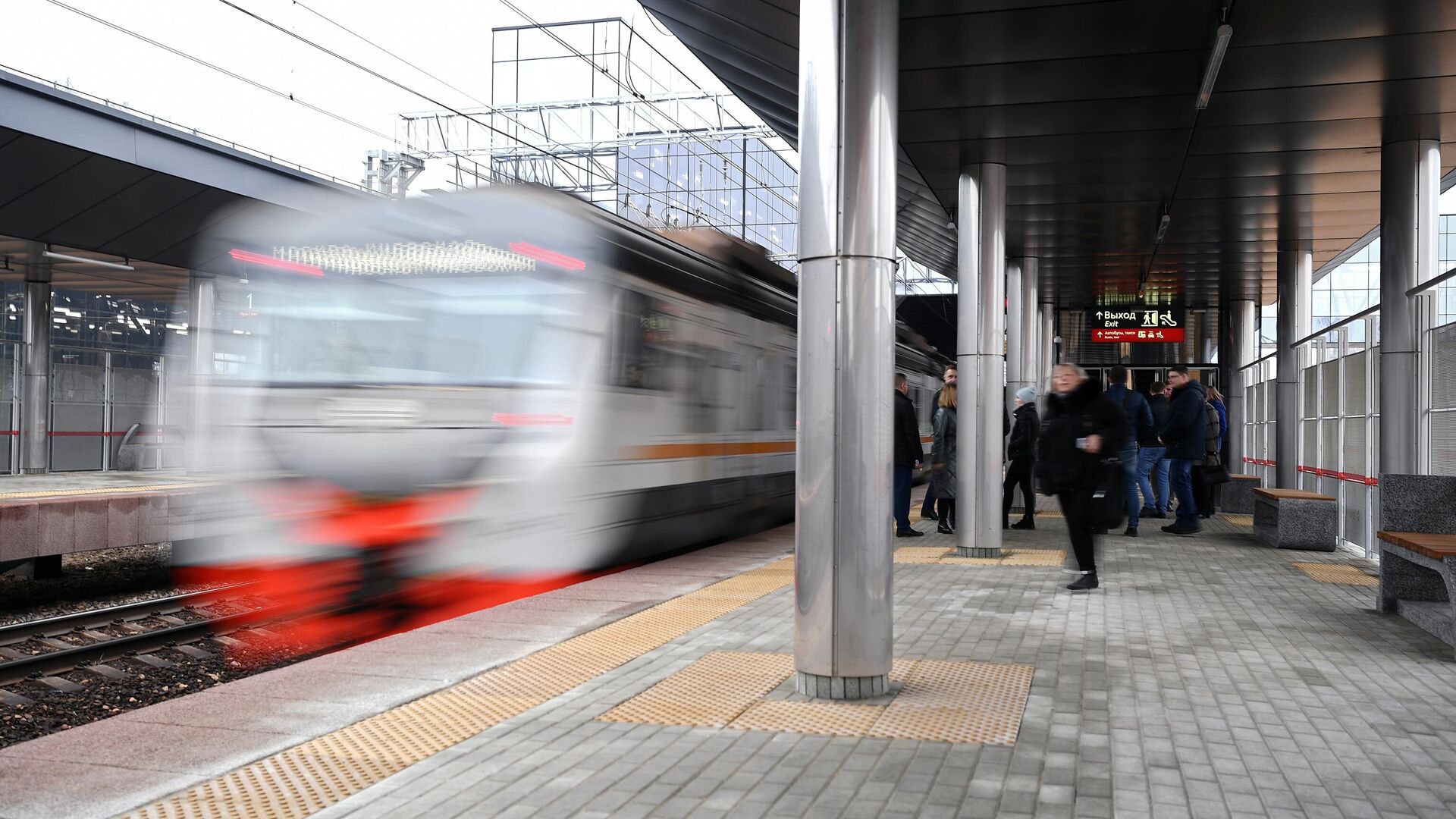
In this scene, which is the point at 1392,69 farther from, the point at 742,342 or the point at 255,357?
the point at 255,357

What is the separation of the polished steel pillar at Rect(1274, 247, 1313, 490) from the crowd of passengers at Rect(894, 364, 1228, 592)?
0.86 m

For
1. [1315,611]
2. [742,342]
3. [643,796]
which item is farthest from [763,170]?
[643,796]

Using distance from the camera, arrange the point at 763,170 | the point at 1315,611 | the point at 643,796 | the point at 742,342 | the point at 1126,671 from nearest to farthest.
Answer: the point at 643,796 < the point at 1126,671 < the point at 1315,611 < the point at 742,342 < the point at 763,170

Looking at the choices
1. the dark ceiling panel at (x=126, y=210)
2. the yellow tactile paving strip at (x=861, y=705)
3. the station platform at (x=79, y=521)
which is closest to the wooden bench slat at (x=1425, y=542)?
the yellow tactile paving strip at (x=861, y=705)

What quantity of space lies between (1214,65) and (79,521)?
459 inches

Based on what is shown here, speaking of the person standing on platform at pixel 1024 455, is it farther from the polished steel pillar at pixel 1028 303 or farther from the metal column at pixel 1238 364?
the metal column at pixel 1238 364

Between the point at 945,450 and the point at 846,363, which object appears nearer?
the point at 846,363

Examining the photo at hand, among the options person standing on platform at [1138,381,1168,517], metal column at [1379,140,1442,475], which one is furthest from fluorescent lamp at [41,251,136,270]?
metal column at [1379,140,1442,475]

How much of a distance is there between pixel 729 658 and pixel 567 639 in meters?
1.07

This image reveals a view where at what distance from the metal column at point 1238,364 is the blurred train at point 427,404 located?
16.0m

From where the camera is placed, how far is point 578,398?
860 centimetres

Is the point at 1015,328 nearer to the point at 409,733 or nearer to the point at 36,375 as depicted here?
the point at 409,733

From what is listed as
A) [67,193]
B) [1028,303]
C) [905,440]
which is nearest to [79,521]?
[67,193]

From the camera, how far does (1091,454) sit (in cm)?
806
